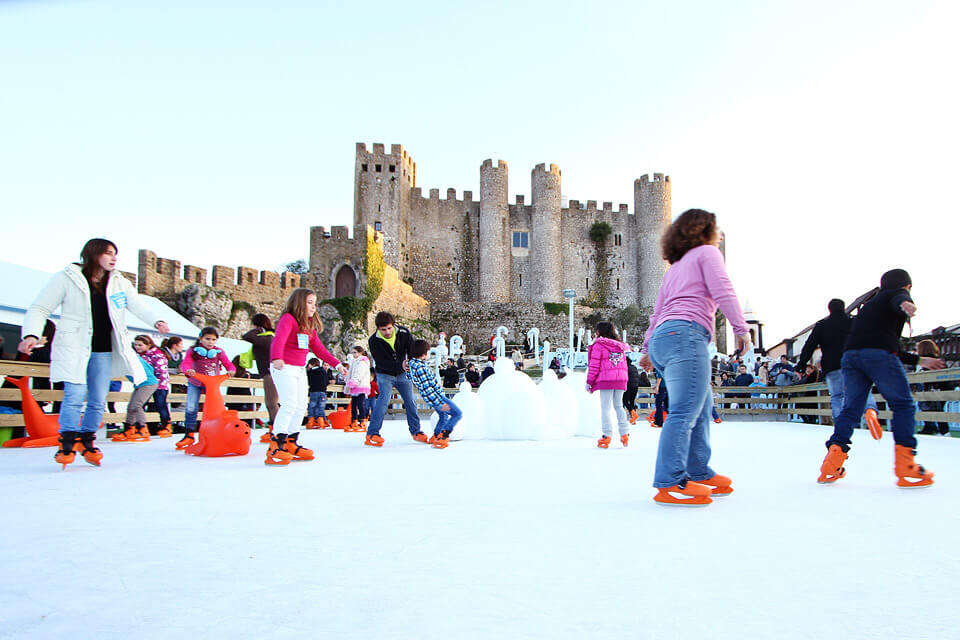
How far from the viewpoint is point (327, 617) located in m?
1.58

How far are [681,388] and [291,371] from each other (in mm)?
3028

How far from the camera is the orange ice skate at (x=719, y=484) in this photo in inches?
134

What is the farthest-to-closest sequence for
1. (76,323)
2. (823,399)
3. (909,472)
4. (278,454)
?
(823,399) → (278,454) → (76,323) → (909,472)

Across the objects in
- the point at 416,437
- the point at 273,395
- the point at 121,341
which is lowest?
the point at 416,437

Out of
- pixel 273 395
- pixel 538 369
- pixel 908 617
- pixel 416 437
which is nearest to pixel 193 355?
pixel 273 395

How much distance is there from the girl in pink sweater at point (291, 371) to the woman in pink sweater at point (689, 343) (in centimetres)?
279

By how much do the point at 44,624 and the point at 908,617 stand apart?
2.02 meters

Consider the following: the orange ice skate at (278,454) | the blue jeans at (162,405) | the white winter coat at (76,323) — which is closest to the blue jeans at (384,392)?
the orange ice skate at (278,454)

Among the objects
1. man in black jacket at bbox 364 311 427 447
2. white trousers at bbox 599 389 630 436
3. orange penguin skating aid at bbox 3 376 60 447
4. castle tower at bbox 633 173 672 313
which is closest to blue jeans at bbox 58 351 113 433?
orange penguin skating aid at bbox 3 376 60 447

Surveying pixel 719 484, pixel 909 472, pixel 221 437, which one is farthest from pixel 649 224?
pixel 719 484

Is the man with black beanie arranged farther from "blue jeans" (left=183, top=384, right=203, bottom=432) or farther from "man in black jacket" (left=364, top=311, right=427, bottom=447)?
"blue jeans" (left=183, top=384, right=203, bottom=432)

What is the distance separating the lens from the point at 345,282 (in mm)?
34688

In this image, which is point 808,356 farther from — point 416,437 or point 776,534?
point 416,437

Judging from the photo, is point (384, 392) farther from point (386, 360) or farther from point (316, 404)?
point (316, 404)
